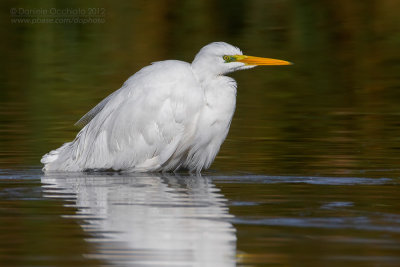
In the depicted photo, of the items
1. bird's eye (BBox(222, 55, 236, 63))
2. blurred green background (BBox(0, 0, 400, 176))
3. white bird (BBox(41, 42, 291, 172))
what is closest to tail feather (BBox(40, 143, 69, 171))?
white bird (BBox(41, 42, 291, 172))

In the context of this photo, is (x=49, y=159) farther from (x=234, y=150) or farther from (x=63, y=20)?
(x=63, y=20)

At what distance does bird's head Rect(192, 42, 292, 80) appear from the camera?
33.8 ft

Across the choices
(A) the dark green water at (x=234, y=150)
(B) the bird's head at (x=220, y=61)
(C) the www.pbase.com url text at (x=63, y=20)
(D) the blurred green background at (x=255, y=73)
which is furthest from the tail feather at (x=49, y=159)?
(C) the www.pbase.com url text at (x=63, y=20)

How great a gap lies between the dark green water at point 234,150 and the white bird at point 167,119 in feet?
0.83

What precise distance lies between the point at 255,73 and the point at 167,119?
943cm

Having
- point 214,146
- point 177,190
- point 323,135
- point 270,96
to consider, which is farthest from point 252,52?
point 177,190

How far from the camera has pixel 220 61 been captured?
10.3m

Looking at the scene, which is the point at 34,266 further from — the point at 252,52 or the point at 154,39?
the point at 154,39

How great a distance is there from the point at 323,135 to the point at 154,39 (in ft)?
36.5

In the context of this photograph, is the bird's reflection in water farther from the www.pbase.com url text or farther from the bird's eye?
the www.pbase.com url text

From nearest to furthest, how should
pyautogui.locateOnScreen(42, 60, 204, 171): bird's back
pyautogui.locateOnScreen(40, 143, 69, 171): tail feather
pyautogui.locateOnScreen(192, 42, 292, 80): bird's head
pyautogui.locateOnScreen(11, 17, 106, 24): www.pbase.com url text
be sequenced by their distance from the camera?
pyautogui.locateOnScreen(42, 60, 204, 171): bird's back, pyautogui.locateOnScreen(192, 42, 292, 80): bird's head, pyautogui.locateOnScreen(40, 143, 69, 171): tail feather, pyautogui.locateOnScreen(11, 17, 106, 24): www.pbase.com url text

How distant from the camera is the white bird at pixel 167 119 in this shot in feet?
33.1

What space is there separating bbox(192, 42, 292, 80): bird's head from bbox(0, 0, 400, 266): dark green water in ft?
3.38

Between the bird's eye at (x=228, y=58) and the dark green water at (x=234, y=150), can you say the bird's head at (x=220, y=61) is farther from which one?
the dark green water at (x=234, y=150)
